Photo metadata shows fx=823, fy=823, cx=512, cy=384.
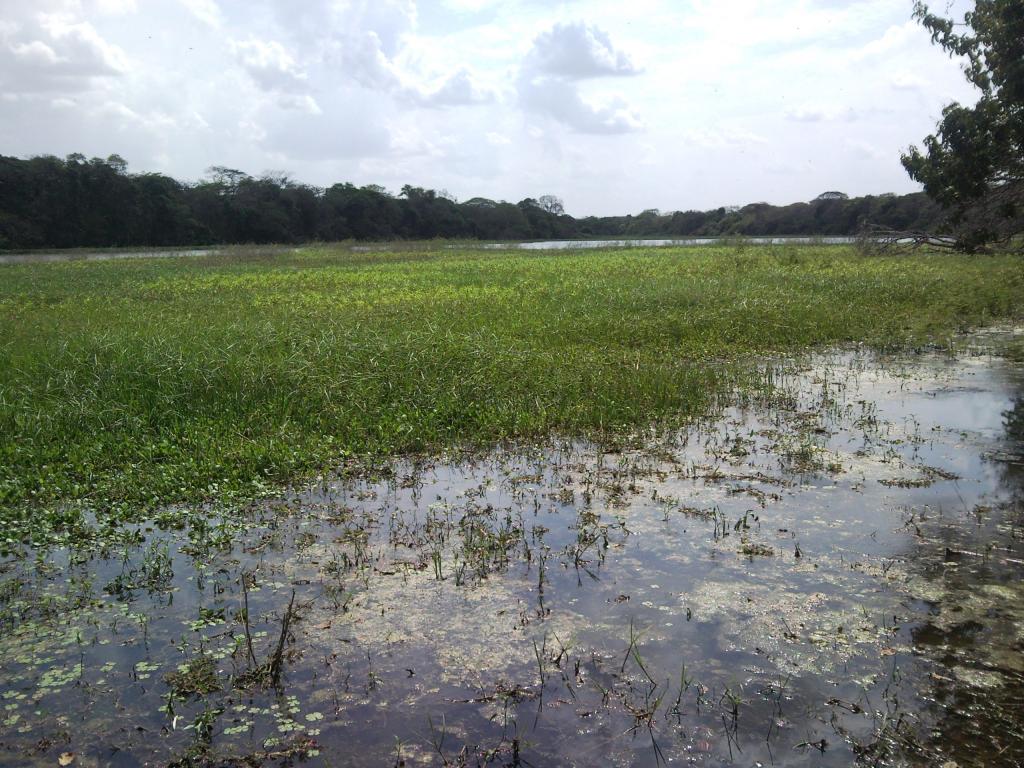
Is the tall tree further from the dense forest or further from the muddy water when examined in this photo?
the dense forest

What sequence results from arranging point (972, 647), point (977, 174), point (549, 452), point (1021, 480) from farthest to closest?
1. point (977, 174)
2. point (549, 452)
3. point (1021, 480)
4. point (972, 647)

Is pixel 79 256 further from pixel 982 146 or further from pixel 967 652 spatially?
pixel 967 652

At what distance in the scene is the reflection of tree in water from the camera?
10.7 ft

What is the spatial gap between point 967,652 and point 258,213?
188 ft

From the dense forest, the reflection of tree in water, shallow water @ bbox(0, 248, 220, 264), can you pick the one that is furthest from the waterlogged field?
the dense forest

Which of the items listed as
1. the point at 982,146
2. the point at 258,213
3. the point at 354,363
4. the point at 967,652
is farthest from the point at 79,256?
the point at 967,652

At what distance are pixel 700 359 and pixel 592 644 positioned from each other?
7555 millimetres

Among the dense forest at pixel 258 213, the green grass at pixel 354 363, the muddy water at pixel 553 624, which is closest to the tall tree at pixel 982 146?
the green grass at pixel 354 363

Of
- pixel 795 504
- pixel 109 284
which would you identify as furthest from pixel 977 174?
pixel 109 284

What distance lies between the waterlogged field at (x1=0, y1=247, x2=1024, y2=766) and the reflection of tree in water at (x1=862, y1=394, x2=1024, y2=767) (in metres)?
0.02

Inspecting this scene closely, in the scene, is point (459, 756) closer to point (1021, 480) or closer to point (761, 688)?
point (761, 688)

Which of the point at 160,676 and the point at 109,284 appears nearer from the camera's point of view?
the point at 160,676

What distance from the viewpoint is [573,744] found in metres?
3.31

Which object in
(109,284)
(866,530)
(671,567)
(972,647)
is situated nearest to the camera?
(972,647)
